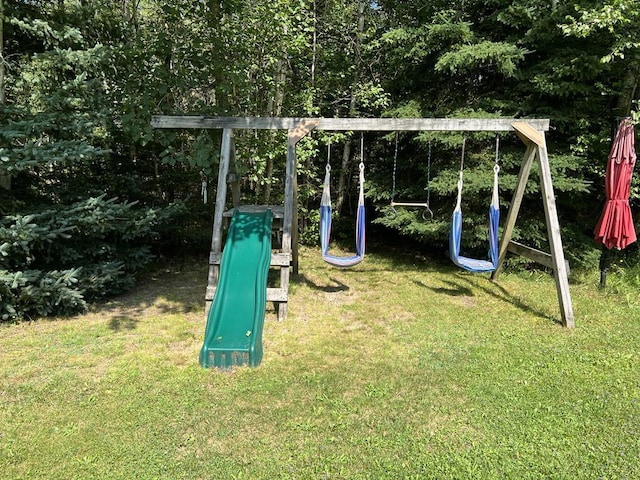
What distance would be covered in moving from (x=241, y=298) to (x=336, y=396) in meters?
1.56

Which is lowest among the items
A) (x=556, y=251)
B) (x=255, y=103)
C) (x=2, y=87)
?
(x=556, y=251)

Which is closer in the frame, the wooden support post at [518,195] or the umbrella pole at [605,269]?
the wooden support post at [518,195]

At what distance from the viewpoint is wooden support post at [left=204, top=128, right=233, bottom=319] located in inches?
179

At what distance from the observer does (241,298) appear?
4.28 meters

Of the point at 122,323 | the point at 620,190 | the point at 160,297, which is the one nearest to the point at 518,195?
the point at 620,190

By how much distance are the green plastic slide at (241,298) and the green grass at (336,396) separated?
0.17 meters

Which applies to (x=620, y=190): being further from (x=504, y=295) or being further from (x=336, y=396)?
(x=336, y=396)

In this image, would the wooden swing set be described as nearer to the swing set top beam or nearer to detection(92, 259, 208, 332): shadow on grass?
the swing set top beam

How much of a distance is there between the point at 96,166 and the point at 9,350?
338 cm

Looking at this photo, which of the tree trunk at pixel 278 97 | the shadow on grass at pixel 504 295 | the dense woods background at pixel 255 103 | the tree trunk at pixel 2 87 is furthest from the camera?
the tree trunk at pixel 278 97

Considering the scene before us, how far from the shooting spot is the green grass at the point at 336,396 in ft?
8.18

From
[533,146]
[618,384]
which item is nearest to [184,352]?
[618,384]

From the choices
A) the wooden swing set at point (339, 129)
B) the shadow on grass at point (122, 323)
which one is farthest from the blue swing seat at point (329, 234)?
the shadow on grass at point (122, 323)

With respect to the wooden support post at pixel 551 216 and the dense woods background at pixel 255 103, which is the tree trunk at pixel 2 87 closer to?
the dense woods background at pixel 255 103
